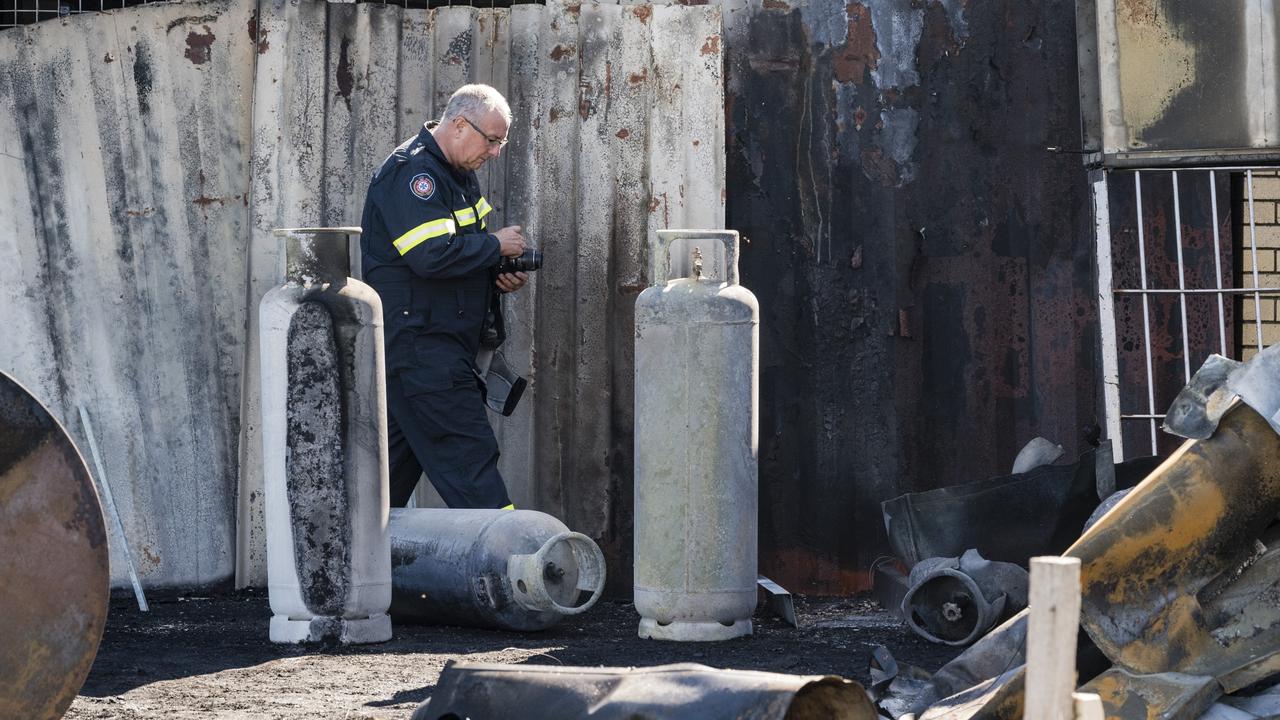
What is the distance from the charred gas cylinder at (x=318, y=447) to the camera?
4.99 meters

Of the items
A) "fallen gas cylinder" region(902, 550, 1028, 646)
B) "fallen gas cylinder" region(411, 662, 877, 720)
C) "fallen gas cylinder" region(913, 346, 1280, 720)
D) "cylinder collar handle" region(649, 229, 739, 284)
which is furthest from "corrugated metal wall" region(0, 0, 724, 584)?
"fallen gas cylinder" region(411, 662, 877, 720)

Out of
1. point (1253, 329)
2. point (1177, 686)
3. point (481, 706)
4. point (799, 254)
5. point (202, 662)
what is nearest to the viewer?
point (481, 706)

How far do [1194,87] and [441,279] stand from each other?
2.74 m

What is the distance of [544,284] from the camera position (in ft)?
21.1

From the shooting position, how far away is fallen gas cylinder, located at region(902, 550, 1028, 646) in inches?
194

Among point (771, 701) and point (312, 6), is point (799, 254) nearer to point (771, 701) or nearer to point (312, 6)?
point (312, 6)

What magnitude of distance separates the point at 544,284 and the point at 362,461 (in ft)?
5.12

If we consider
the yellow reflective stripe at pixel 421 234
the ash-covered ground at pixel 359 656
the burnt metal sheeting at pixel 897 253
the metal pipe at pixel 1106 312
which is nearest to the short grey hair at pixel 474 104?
the yellow reflective stripe at pixel 421 234

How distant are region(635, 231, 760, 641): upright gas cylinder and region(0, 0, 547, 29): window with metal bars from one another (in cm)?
192

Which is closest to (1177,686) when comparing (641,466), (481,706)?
(481,706)

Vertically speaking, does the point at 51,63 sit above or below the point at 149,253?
above

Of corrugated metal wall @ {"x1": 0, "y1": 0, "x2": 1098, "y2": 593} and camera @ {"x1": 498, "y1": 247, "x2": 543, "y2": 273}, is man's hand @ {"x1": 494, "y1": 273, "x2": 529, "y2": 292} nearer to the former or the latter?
camera @ {"x1": 498, "y1": 247, "x2": 543, "y2": 273}

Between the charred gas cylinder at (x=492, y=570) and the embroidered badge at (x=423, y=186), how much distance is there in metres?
1.10

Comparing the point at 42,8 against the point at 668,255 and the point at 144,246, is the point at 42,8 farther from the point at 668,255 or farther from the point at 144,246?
the point at 668,255
